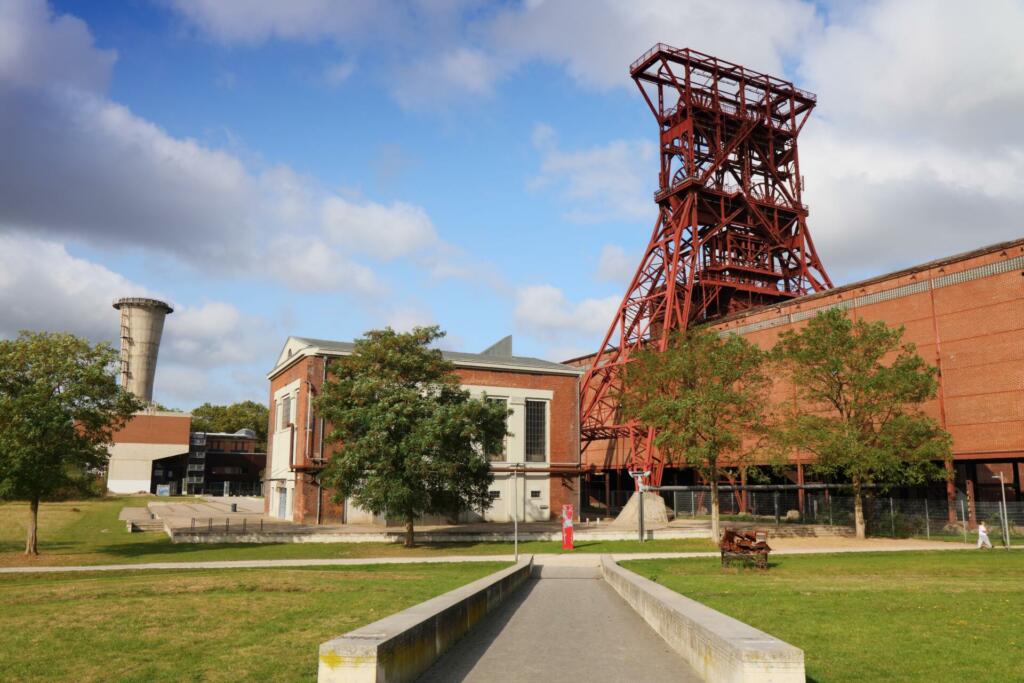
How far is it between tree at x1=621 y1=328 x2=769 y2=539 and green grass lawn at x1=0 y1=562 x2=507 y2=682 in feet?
49.8

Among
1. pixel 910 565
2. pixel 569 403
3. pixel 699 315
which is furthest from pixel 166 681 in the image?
pixel 699 315

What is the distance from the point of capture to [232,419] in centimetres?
14100

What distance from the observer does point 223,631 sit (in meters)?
11.5

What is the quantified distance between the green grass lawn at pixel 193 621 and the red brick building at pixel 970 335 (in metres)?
31.0

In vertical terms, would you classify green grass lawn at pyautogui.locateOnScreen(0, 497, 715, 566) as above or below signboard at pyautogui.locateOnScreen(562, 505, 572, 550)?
below

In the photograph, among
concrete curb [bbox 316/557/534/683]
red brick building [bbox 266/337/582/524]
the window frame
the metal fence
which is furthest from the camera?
the window frame

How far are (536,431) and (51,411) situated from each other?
84.2 feet

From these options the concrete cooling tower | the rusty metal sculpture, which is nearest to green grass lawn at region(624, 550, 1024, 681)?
the rusty metal sculpture

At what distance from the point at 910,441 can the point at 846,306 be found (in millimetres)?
14291

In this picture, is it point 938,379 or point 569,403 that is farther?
point 569,403

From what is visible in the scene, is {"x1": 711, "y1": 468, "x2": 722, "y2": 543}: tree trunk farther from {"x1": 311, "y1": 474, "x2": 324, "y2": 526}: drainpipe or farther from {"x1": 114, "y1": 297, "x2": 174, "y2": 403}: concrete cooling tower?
{"x1": 114, "y1": 297, "x2": 174, "y2": 403}: concrete cooling tower

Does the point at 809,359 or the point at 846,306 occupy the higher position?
the point at 846,306

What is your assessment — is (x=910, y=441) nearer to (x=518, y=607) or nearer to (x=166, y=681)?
(x=518, y=607)

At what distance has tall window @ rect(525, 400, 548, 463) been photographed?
46.4 meters
